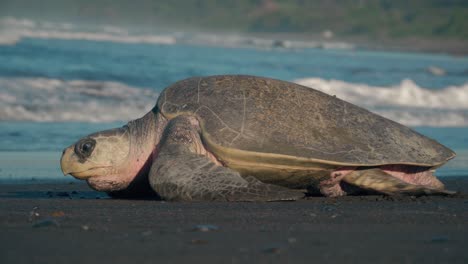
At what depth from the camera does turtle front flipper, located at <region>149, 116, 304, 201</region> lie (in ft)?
18.0

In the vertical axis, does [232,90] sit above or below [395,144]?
above

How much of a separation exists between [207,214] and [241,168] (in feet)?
3.08

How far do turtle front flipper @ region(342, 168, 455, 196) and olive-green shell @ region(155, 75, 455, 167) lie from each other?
0.12 m

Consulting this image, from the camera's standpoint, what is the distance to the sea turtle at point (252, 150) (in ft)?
18.4

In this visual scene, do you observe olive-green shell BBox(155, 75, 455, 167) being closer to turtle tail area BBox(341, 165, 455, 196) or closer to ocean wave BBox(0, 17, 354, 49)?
turtle tail area BBox(341, 165, 455, 196)

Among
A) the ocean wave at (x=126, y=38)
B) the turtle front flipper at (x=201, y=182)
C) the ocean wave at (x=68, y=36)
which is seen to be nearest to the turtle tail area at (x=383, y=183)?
the turtle front flipper at (x=201, y=182)

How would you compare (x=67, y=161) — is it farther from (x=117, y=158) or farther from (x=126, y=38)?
(x=126, y=38)

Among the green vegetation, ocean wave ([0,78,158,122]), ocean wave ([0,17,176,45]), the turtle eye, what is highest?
the green vegetation

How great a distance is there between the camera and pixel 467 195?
6.04m

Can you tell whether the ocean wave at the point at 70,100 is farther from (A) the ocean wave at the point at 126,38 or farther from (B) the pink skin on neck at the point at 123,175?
(A) the ocean wave at the point at 126,38

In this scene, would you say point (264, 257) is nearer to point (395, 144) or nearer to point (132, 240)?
point (132, 240)

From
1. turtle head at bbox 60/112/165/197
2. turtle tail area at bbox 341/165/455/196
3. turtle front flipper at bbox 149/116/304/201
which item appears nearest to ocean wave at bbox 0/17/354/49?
turtle head at bbox 60/112/165/197

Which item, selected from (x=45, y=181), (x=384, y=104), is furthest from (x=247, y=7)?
(x=45, y=181)

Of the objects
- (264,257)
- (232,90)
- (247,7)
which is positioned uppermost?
(247,7)
